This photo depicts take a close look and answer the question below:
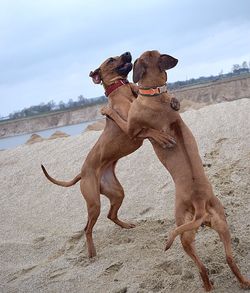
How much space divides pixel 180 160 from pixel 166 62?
35.6 inches

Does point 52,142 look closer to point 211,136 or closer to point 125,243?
point 211,136

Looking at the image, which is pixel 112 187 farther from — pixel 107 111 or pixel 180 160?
pixel 180 160

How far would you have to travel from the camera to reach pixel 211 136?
8.70 m

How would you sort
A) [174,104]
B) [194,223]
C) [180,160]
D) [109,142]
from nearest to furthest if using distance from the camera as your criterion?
[194,223] → [180,160] → [174,104] → [109,142]

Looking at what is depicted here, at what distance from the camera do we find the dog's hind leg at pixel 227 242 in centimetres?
396

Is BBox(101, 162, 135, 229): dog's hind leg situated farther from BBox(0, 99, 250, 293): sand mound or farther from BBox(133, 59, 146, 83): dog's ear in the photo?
BBox(133, 59, 146, 83): dog's ear

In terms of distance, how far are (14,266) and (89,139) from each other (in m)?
4.72

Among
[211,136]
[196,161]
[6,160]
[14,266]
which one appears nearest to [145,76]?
[196,161]

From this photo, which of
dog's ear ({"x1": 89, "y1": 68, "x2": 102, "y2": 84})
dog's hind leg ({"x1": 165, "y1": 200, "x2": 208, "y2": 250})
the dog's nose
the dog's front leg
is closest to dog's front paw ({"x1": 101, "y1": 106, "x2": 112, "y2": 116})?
the dog's front leg

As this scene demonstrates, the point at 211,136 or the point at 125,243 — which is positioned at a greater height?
the point at 211,136

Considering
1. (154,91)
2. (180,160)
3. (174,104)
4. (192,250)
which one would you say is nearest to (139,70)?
(154,91)

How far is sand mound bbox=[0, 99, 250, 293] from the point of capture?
4.79 meters

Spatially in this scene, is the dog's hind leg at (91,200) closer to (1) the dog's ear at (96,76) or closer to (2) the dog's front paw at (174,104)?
(1) the dog's ear at (96,76)

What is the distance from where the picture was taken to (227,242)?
397 cm
